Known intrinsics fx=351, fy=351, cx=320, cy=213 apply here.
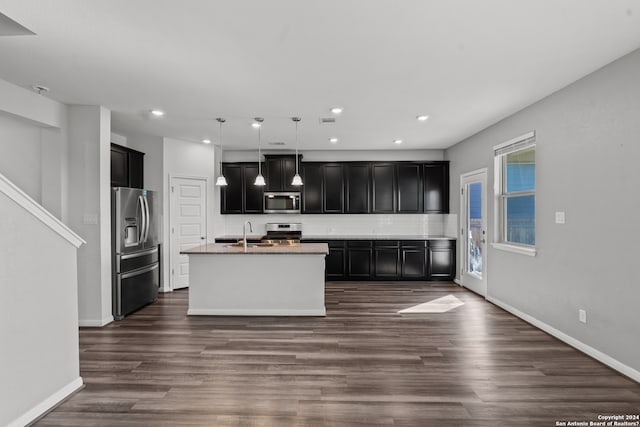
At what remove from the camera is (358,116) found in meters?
4.69

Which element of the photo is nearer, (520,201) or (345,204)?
(520,201)

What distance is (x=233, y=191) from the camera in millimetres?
7023

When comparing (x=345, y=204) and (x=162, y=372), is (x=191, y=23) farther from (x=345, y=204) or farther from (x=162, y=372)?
(x=345, y=204)

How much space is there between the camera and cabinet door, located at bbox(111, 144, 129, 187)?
192 inches

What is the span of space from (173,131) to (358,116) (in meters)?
3.00

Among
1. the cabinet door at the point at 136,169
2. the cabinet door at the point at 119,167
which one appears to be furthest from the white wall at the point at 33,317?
the cabinet door at the point at 136,169

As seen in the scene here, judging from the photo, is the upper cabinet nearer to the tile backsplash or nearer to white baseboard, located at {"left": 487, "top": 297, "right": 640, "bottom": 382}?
the tile backsplash

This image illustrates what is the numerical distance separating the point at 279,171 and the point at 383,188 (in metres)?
2.12

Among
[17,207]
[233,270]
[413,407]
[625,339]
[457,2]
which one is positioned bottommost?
[413,407]

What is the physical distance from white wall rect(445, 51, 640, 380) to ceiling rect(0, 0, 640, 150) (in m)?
0.27

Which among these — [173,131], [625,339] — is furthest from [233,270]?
[625,339]

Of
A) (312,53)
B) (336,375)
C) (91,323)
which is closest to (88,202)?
(91,323)

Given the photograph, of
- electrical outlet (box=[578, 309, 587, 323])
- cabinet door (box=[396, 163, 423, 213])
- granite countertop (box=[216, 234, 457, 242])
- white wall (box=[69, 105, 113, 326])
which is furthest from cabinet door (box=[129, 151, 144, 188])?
electrical outlet (box=[578, 309, 587, 323])

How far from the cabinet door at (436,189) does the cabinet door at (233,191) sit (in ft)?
12.2
